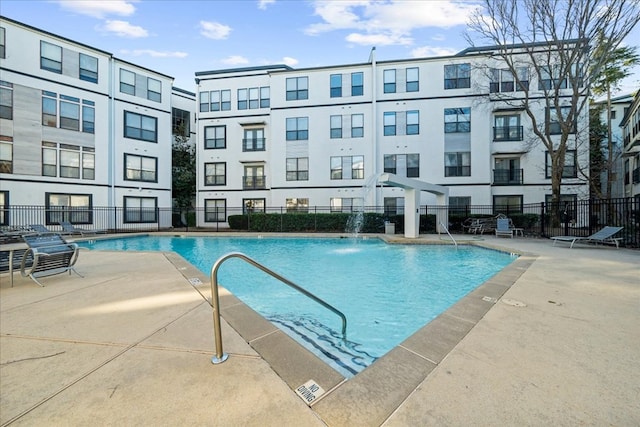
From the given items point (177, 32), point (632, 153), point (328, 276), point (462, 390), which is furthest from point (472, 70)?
point (462, 390)

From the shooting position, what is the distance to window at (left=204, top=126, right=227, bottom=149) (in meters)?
23.9

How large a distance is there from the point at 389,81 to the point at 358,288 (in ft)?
63.4

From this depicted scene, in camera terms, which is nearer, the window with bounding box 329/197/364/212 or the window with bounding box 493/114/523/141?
the window with bounding box 493/114/523/141

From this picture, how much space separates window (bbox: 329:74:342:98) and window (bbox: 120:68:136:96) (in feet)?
49.7

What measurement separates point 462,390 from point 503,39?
63.1 ft

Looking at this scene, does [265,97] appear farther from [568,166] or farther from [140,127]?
[568,166]

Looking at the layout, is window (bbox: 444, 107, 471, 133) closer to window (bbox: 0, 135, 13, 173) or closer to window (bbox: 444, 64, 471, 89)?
window (bbox: 444, 64, 471, 89)

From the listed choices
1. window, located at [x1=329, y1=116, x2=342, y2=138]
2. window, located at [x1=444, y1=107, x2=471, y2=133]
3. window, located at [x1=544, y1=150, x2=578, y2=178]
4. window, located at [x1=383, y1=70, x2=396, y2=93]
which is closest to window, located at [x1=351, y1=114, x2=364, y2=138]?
window, located at [x1=329, y1=116, x2=342, y2=138]

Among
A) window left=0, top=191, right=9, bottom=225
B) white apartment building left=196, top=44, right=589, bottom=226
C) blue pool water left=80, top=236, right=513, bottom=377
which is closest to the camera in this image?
blue pool water left=80, top=236, right=513, bottom=377

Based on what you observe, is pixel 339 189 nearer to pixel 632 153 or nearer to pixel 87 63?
pixel 87 63

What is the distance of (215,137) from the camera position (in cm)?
2406

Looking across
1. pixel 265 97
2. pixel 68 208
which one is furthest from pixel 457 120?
pixel 68 208

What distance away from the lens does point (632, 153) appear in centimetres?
2167

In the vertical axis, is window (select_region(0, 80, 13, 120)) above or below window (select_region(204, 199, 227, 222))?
above
